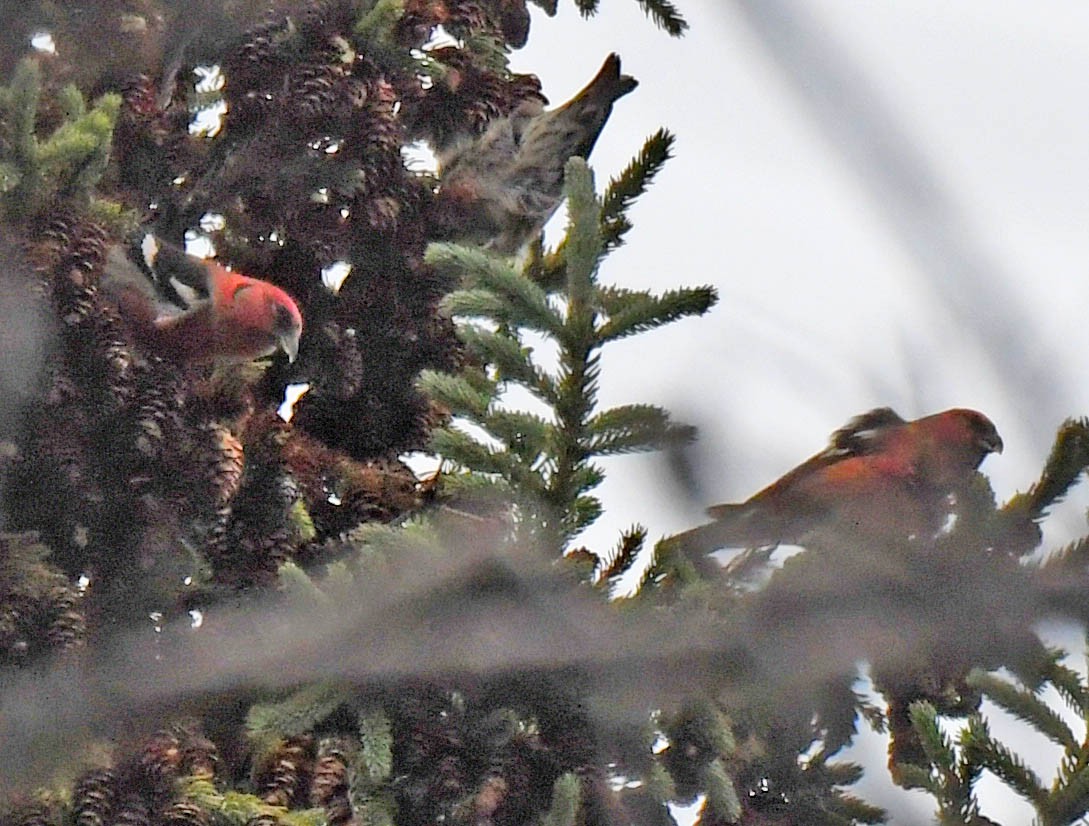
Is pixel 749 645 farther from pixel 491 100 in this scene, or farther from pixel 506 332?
pixel 491 100

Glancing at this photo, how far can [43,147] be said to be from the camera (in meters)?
1.13

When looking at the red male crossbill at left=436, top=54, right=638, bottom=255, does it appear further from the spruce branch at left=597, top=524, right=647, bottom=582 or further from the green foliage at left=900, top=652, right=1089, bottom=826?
the green foliage at left=900, top=652, right=1089, bottom=826

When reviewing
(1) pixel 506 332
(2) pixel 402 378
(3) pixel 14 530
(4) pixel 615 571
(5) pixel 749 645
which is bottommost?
(5) pixel 749 645

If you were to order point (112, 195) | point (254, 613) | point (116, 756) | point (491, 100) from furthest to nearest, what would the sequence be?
point (491, 100) < point (112, 195) < point (116, 756) < point (254, 613)

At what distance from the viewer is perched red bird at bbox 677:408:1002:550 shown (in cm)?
52

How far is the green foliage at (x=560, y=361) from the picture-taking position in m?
1.06

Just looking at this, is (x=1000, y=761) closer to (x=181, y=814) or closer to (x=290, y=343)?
(x=181, y=814)

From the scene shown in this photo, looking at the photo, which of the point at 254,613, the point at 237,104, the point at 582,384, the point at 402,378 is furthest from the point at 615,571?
the point at 237,104

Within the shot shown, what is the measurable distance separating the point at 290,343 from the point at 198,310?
126 millimetres

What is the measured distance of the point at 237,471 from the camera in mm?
1263

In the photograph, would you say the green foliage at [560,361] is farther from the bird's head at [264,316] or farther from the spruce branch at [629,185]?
the bird's head at [264,316]

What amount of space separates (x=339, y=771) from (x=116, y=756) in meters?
0.31

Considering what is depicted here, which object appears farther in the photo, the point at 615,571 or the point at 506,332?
the point at 506,332

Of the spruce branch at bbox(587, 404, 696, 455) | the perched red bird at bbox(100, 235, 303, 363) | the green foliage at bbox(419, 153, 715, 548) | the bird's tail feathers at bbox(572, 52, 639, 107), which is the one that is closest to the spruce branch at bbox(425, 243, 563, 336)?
the green foliage at bbox(419, 153, 715, 548)
